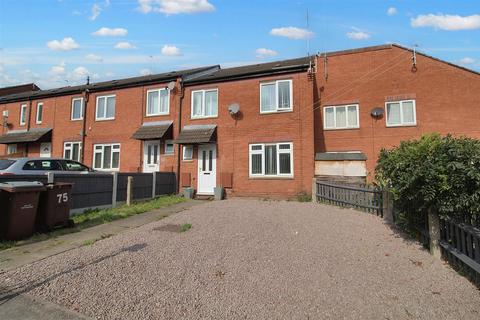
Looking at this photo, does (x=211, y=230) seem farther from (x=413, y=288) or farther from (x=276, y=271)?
(x=413, y=288)

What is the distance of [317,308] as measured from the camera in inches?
164

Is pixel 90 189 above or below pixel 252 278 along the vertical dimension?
above

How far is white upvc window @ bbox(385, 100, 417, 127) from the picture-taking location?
16688mm

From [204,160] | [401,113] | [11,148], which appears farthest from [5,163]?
[401,113]

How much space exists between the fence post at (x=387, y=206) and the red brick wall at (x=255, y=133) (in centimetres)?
542

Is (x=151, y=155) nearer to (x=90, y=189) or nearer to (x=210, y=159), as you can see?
(x=210, y=159)

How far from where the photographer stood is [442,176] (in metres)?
5.64

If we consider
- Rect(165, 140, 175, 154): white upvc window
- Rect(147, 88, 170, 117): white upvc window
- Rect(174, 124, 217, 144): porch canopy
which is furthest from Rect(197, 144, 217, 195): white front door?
Rect(147, 88, 170, 117): white upvc window

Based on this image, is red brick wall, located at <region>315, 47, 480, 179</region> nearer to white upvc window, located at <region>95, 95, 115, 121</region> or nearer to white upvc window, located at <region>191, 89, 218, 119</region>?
white upvc window, located at <region>191, 89, 218, 119</region>

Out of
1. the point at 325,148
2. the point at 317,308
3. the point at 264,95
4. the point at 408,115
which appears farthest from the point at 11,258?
the point at 408,115

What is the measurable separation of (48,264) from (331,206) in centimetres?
892

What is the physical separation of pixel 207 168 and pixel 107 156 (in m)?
6.77

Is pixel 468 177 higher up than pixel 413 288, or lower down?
higher up

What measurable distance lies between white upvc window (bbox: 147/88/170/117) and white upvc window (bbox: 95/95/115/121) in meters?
2.59
